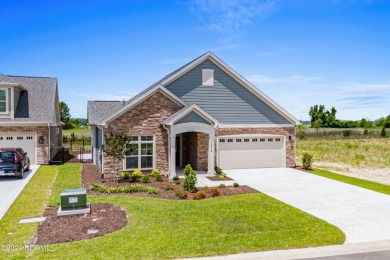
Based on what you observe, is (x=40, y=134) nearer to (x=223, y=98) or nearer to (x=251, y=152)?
(x=223, y=98)

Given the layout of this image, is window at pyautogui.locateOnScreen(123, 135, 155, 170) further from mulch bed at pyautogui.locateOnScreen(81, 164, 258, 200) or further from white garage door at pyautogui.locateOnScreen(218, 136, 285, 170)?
white garage door at pyautogui.locateOnScreen(218, 136, 285, 170)

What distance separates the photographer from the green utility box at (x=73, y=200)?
10.9m

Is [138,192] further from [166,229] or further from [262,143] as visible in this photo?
[262,143]

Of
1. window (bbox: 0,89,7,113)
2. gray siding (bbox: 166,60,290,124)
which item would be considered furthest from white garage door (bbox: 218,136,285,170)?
window (bbox: 0,89,7,113)

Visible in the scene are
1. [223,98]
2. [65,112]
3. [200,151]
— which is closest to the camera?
[200,151]

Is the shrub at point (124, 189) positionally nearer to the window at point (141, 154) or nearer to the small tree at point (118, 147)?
the small tree at point (118, 147)

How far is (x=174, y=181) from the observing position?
1702cm

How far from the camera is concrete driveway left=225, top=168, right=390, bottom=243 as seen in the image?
993 cm

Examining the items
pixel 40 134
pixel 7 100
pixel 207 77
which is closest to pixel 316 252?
pixel 207 77

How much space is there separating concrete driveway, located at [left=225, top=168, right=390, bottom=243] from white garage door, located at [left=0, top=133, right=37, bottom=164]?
14.0m

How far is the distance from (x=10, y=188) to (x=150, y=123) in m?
7.93

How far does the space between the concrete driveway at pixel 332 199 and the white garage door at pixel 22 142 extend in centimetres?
1397

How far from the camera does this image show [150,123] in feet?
61.6

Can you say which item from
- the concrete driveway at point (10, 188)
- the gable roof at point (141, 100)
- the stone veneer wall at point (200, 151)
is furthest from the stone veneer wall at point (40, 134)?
the stone veneer wall at point (200, 151)
